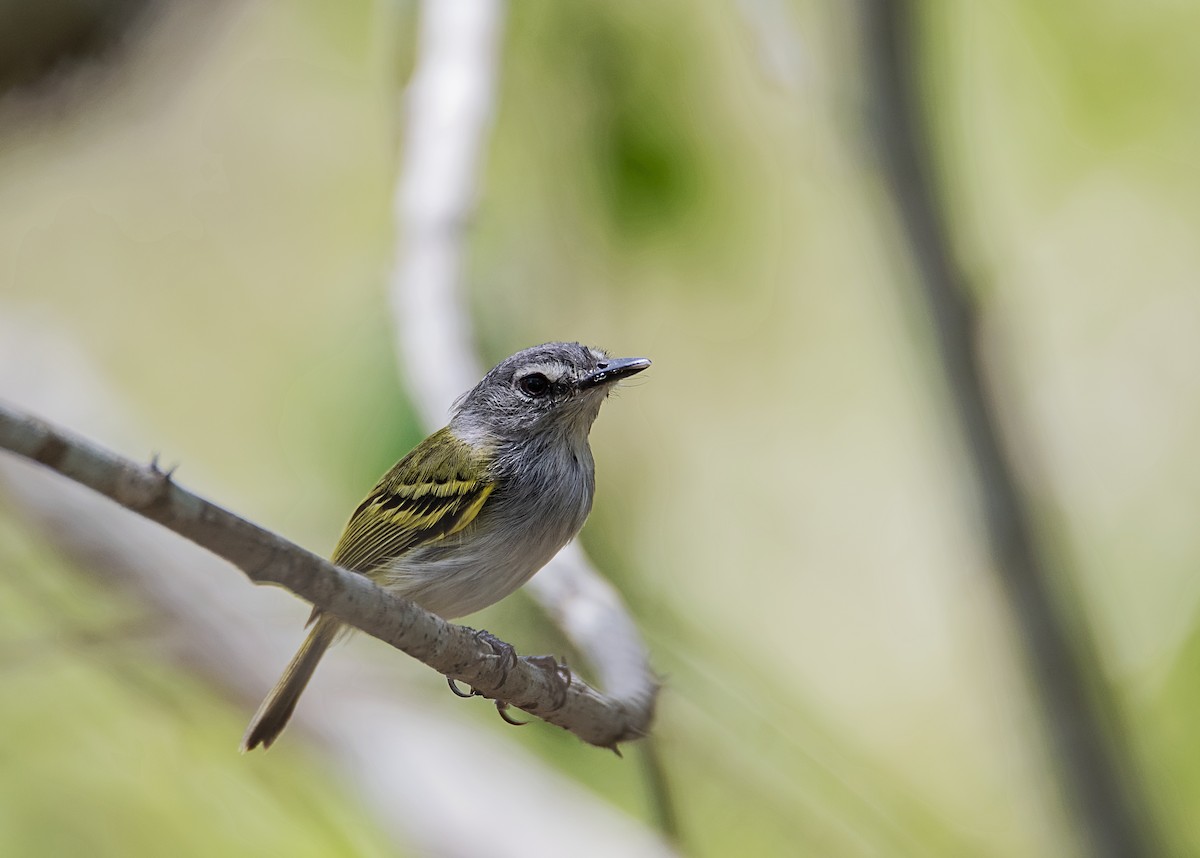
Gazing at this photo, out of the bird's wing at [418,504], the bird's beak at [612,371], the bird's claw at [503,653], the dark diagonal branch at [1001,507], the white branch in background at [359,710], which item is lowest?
the white branch in background at [359,710]

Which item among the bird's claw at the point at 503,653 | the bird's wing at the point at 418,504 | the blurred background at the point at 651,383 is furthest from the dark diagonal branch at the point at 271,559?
the blurred background at the point at 651,383

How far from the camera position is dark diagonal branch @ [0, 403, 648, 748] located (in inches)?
52.8

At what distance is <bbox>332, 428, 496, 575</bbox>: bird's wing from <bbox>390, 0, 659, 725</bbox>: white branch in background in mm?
480

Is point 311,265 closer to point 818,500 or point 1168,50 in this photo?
point 818,500

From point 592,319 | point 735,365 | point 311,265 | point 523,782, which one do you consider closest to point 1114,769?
point 523,782

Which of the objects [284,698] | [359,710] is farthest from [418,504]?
[359,710]

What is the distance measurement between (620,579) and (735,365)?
7.65ft

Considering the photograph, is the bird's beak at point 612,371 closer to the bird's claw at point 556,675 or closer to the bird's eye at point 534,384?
the bird's eye at point 534,384

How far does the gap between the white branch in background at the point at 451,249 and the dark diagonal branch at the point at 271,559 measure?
68 centimetres

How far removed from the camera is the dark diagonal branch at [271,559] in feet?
4.40

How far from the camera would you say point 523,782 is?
4023mm

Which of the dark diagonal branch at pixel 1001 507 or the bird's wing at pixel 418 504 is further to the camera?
the bird's wing at pixel 418 504

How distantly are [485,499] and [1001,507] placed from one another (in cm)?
126

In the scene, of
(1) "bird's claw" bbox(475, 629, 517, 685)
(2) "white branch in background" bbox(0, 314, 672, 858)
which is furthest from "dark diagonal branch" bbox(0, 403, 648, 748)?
(2) "white branch in background" bbox(0, 314, 672, 858)
